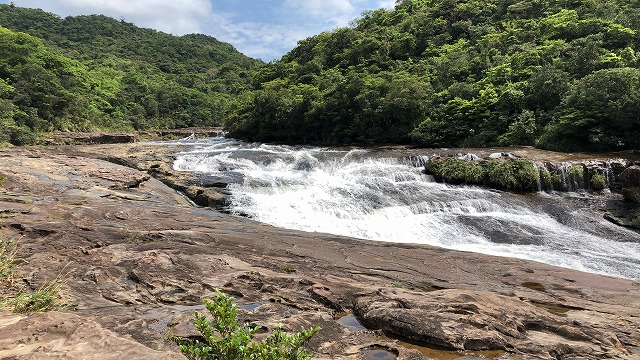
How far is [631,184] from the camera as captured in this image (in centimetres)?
1662

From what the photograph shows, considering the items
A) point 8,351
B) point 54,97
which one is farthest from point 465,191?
point 54,97

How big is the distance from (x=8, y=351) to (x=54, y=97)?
134 feet

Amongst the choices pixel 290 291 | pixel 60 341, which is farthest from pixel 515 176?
pixel 60 341

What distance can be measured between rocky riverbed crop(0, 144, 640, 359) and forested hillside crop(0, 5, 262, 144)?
25320 mm

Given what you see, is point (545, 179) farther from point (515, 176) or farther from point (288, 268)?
point (288, 268)

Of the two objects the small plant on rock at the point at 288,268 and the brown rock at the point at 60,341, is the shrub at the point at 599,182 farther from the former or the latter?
the brown rock at the point at 60,341

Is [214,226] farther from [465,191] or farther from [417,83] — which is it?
[417,83]

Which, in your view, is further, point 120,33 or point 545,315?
point 120,33

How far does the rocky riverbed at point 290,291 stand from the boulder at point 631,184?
9.73m

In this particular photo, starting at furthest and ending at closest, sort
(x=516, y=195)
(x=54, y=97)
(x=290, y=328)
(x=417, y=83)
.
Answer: (x=54, y=97) → (x=417, y=83) → (x=516, y=195) → (x=290, y=328)

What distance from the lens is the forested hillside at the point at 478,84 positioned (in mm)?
23031

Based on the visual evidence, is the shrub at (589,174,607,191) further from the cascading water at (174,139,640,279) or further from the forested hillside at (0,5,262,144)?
the forested hillside at (0,5,262,144)

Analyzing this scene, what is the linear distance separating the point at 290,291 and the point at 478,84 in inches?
1173

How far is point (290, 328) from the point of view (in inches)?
212
